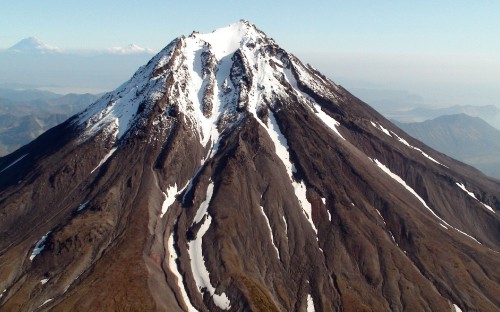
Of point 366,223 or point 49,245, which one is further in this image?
point 366,223

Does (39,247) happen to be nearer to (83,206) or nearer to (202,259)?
(83,206)

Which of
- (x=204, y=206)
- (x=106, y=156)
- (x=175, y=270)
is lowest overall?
(x=175, y=270)

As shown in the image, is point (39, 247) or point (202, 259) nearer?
point (39, 247)

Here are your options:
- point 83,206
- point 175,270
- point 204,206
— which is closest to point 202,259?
point 175,270

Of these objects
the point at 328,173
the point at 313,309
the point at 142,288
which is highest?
the point at 328,173

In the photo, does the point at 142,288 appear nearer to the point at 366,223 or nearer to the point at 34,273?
the point at 34,273

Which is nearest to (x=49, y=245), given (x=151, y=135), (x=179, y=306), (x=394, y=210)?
(x=179, y=306)

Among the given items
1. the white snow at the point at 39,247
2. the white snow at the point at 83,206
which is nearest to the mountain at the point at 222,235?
the white snow at the point at 39,247
